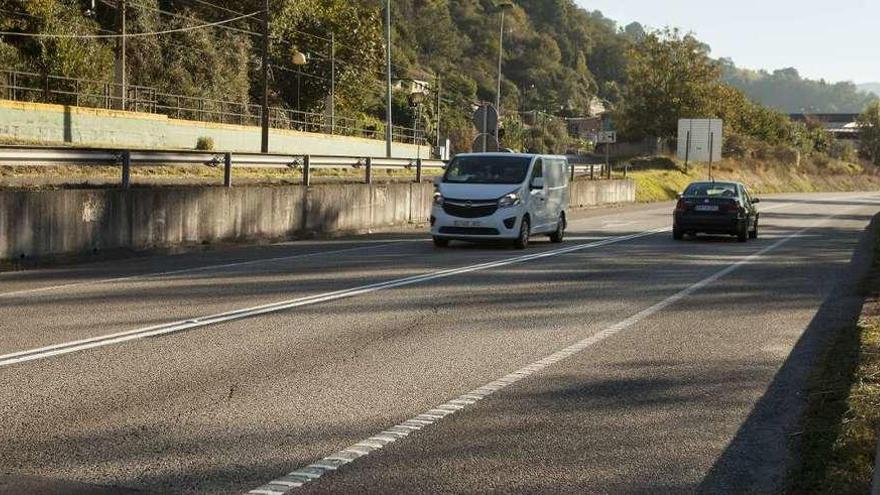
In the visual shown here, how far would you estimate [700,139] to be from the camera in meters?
87.1

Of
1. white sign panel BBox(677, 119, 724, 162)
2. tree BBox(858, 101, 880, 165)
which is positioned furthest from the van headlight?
tree BBox(858, 101, 880, 165)

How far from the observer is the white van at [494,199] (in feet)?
68.2

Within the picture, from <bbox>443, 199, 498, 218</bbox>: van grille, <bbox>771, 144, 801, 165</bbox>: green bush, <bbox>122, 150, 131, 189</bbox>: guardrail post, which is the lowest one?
<bbox>443, 199, 498, 218</bbox>: van grille

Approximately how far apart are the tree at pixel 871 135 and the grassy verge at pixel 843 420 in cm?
15698

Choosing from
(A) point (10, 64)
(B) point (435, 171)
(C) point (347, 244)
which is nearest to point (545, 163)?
(C) point (347, 244)

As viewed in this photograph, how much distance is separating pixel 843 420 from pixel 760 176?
10218cm

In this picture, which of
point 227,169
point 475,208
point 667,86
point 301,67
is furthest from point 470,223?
point 667,86

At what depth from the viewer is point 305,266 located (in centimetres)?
1661

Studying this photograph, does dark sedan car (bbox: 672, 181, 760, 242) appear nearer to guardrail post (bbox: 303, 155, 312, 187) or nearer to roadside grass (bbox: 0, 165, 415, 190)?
guardrail post (bbox: 303, 155, 312, 187)

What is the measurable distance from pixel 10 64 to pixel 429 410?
1753 inches

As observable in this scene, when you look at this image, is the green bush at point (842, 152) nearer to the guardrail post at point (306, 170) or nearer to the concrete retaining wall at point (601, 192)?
the concrete retaining wall at point (601, 192)

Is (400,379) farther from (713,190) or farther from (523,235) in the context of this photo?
(713,190)

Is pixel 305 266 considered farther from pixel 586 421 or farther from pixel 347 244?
pixel 586 421

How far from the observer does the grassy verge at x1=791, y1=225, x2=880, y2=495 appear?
534 cm
